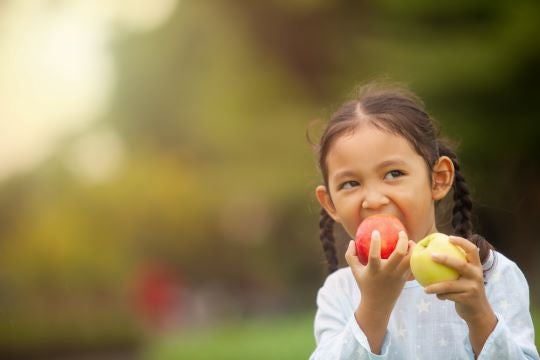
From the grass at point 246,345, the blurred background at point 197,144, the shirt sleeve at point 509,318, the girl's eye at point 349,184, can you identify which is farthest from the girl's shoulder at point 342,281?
the blurred background at point 197,144

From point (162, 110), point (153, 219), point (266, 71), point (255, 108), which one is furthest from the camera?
point (162, 110)

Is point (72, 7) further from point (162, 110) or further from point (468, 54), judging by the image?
point (468, 54)

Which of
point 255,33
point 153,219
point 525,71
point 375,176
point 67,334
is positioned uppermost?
point 255,33

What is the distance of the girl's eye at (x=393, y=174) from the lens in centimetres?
300

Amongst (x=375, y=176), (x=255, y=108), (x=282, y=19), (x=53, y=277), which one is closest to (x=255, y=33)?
(x=282, y=19)

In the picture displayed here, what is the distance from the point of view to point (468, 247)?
2584mm

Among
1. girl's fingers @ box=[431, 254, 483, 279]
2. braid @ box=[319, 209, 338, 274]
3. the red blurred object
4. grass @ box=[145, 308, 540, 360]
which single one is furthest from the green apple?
the red blurred object

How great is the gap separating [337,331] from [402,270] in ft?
1.70

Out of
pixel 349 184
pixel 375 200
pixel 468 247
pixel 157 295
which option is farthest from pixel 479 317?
pixel 157 295

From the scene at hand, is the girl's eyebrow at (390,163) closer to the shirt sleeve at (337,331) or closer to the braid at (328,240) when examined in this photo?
the shirt sleeve at (337,331)

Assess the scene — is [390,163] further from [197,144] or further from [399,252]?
[197,144]

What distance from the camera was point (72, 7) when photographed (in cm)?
2377

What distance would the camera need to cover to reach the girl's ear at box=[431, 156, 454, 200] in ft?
10.5

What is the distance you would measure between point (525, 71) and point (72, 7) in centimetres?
1407
